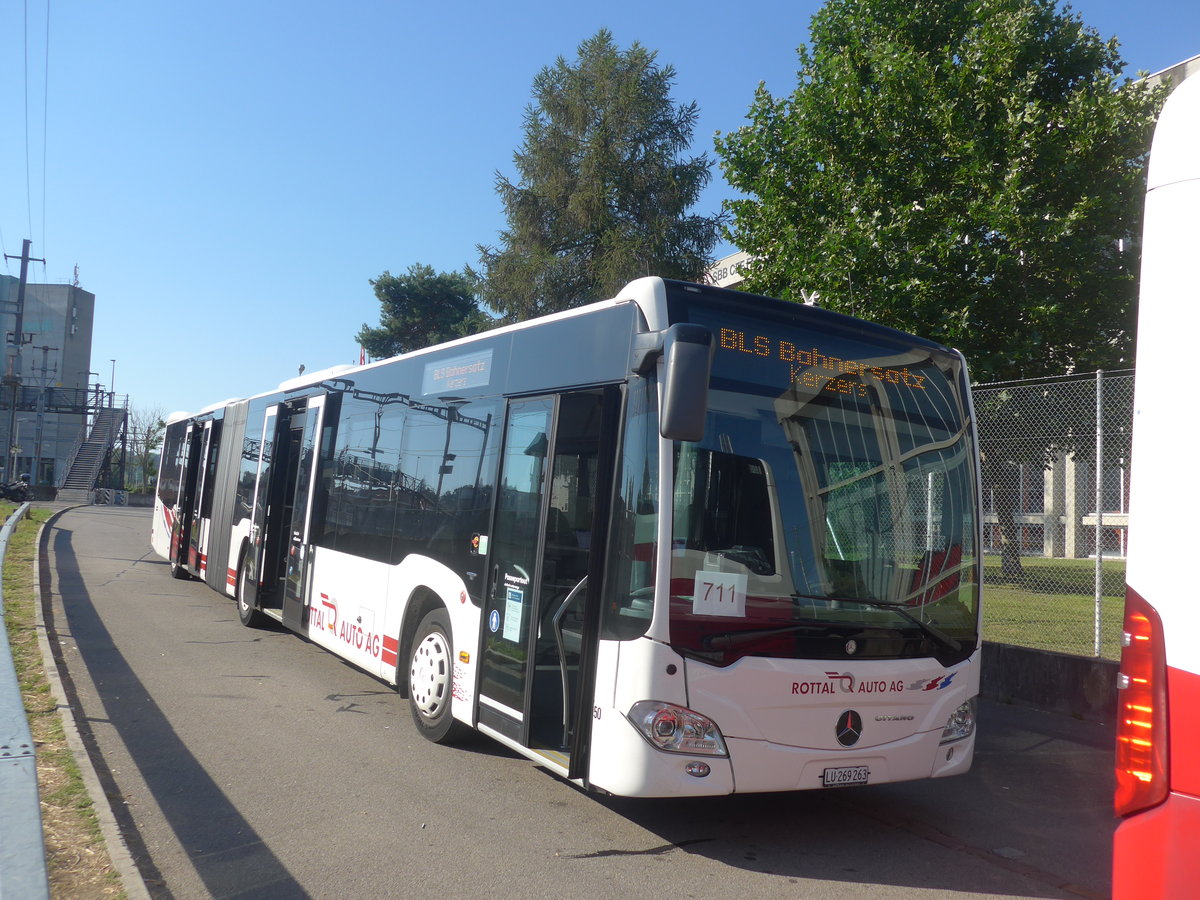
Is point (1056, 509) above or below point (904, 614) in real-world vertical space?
above

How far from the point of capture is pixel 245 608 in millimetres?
12305

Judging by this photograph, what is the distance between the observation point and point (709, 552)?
5129 mm

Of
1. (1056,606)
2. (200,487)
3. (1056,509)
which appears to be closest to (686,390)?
(1056,606)

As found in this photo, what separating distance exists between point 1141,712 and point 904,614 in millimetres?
2517

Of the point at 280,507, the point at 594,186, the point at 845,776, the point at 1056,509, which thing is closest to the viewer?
the point at 845,776

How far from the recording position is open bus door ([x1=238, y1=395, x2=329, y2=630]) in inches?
427

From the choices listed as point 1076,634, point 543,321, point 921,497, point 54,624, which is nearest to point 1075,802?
point 921,497

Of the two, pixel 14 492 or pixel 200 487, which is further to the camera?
pixel 14 492

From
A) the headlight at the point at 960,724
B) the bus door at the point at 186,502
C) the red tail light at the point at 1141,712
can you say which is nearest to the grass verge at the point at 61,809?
the red tail light at the point at 1141,712

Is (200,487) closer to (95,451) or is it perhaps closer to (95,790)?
(95,790)

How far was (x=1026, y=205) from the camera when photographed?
1534 cm

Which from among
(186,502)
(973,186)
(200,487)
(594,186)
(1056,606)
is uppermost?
(594,186)

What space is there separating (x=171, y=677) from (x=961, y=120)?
44.7ft

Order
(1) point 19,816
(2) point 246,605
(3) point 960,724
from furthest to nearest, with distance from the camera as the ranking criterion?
(2) point 246,605
(3) point 960,724
(1) point 19,816
